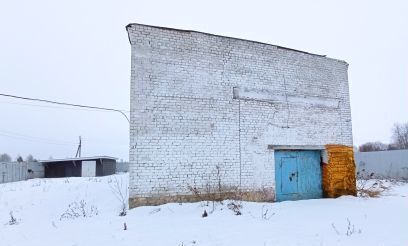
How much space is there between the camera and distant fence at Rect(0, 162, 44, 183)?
102 feet

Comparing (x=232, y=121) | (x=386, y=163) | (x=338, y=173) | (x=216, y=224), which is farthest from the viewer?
→ (x=386, y=163)

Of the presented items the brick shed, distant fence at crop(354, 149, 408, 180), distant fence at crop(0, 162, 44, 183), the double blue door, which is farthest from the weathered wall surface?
distant fence at crop(0, 162, 44, 183)

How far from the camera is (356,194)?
1137cm

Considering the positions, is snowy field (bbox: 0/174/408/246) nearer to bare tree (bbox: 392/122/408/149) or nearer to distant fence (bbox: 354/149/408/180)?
distant fence (bbox: 354/149/408/180)

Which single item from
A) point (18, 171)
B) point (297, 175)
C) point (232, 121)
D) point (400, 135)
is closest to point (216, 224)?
point (232, 121)

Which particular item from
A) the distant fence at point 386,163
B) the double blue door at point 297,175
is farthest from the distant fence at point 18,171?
the distant fence at point 386,163

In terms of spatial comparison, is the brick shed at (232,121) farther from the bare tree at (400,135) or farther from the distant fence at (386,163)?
the bare tree at (400,135)

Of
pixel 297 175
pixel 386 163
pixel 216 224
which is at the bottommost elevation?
pixel 216 224

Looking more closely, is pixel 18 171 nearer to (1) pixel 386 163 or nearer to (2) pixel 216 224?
(2) pixel 216 224

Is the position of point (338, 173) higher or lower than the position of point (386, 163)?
lower

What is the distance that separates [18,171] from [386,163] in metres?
31.3

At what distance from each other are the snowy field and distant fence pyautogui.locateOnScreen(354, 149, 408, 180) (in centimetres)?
→ 1506

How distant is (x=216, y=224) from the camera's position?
7.21m

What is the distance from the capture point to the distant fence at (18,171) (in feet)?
102
